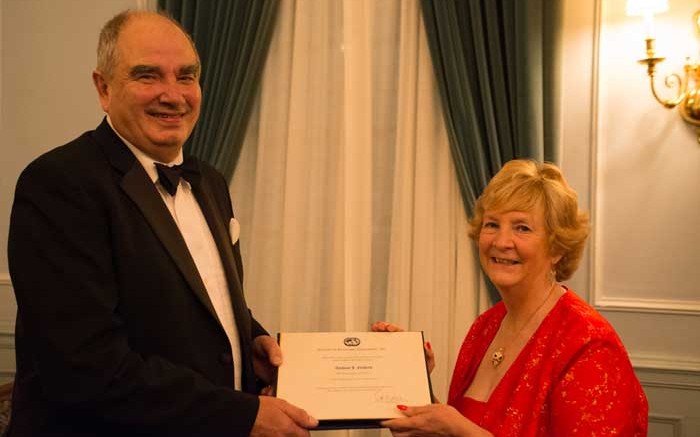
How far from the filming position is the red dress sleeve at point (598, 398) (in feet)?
6.01

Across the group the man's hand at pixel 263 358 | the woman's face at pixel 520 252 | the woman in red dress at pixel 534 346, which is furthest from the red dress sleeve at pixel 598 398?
the man's hand at pixel 263 358

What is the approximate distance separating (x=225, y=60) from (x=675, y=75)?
2.21 meters

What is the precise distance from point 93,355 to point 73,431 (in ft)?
0.75

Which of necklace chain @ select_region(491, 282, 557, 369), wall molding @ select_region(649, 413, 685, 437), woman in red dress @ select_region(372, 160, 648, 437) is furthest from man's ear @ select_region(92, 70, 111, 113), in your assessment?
wall molding @ select_region(649, 413, 685, 437)

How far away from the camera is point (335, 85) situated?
12.6 ft

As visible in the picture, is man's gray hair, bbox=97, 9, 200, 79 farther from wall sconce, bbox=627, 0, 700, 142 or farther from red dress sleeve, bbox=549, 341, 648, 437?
wall sconce, bbox=627, 0, 700, 142

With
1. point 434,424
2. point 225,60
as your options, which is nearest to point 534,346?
point 434,424

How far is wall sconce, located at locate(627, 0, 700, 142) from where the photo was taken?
10.6 ft

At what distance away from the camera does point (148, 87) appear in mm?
1896

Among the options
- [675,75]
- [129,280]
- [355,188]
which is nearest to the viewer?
[129,280]

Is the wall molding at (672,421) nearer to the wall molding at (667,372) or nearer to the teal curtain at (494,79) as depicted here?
the wall molding at (667,372)

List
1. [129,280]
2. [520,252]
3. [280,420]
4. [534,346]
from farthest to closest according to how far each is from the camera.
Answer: [520,252], [534,346], [280,420], [129,280]

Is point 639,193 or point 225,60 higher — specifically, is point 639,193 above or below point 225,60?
below

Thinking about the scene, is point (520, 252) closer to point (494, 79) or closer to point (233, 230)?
point (233, 230)
